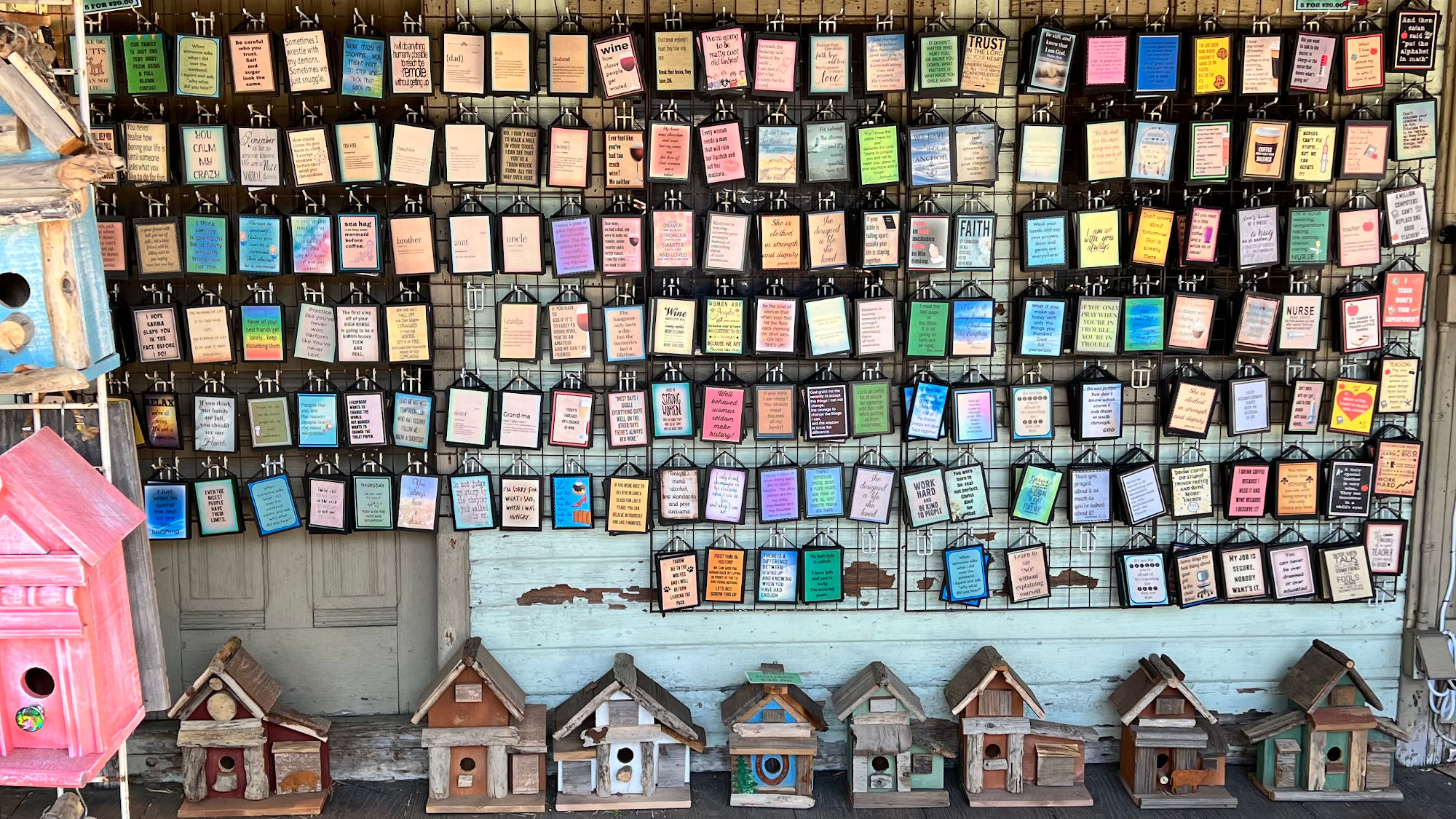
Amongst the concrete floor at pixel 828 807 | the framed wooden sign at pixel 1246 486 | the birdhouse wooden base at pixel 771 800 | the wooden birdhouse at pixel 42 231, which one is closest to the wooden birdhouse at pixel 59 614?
the wooden birdhouse at pixel 42 231

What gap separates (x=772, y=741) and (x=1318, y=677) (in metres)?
1.92

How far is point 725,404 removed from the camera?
3.69m

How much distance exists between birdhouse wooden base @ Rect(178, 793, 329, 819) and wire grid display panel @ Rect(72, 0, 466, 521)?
0.96 m

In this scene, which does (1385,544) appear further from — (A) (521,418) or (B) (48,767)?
(B) (48,767)

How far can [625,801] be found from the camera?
3.67 metres

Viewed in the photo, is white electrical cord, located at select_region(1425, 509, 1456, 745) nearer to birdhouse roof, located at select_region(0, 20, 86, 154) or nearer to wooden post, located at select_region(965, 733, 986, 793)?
wooden post, located at select_region(965, 733, 986, 793)

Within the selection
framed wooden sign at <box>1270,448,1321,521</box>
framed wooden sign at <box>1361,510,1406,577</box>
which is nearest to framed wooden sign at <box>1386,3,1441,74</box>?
framed wooden sign at <box>1270,448,1321,521</box>

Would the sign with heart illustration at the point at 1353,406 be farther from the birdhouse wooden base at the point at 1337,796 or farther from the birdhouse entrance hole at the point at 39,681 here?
the birdhouse entrance hole at the point at 39,681

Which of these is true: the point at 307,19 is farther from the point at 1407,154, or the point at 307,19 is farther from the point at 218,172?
the point at 1407,154

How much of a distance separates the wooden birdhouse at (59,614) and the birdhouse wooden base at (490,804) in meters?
1.17

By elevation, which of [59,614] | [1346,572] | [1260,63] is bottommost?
[1346,572]

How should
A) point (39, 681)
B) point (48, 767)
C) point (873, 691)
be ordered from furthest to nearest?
point (873, 691)
point (39, 681)
point (48, 767)

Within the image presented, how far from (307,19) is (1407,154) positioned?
373 centimetres

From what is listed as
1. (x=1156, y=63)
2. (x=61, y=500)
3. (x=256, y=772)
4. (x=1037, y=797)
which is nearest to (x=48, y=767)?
(x=61, y=500)
